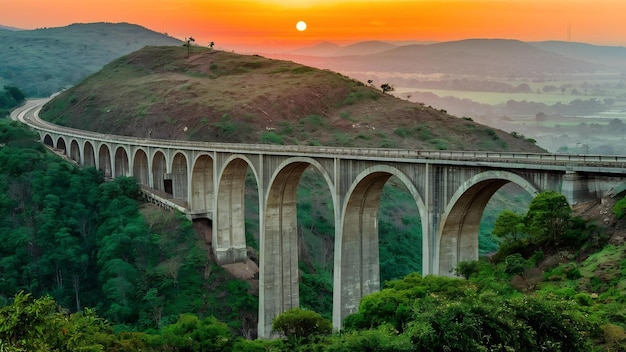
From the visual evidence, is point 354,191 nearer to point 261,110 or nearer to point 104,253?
point 104,253

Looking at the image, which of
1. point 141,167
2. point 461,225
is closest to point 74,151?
point 141,167

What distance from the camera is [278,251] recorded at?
6022cm

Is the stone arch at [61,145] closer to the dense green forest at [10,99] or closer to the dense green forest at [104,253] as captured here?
the dense green forest at [104,253]

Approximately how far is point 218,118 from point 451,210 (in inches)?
2766

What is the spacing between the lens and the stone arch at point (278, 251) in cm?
5916

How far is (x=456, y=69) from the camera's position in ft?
609

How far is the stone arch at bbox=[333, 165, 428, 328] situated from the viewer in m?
48.6

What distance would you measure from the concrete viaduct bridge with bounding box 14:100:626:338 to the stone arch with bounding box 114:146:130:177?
53.4ft

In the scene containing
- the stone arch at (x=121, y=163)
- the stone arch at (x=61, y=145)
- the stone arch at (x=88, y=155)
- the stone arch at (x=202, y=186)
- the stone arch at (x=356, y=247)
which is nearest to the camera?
the stone arch at (x=356, y=247)

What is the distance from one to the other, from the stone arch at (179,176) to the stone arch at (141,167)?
657 centimetres

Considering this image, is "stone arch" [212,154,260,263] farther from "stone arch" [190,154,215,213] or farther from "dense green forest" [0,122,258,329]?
"stone arch" [190,154,215,213]

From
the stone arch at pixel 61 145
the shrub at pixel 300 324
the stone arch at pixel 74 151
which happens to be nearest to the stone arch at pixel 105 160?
the stone arch at pixel 74 151

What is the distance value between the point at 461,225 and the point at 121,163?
67.0 m

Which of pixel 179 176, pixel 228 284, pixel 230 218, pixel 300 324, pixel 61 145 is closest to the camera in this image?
pixel 300 324
